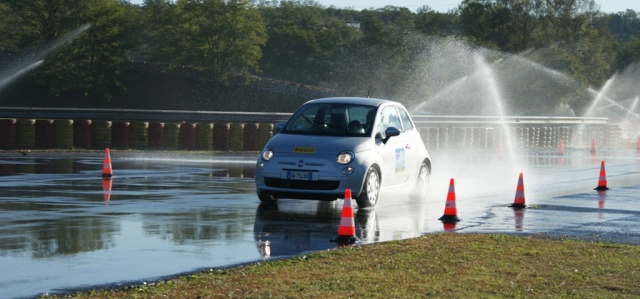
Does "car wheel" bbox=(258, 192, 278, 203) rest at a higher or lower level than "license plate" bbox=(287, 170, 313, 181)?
lower

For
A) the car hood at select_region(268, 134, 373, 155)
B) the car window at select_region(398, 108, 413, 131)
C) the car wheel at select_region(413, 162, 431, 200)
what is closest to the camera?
the car hood at select_region(268, 134, 373, 155)

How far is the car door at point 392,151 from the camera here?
1772 cm

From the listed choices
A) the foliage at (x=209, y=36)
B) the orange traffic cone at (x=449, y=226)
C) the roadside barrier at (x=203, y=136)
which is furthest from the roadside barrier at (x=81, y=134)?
the foliage at (x=209, y=36)

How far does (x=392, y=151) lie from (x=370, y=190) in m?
1.17

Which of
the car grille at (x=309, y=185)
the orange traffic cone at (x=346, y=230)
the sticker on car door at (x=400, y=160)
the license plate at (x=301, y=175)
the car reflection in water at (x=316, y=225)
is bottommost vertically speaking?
the car reflection in water at (x=316, y=225)

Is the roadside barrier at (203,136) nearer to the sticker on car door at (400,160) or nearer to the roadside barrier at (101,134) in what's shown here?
the roadside barrier at (101,134)

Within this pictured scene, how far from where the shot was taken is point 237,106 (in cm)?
9412

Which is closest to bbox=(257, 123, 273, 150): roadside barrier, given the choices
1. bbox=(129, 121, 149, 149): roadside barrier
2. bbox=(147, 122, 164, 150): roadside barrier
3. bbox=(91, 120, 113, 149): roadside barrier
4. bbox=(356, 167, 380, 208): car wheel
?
bbox=(147, 122, 164, 150): roadside barrier

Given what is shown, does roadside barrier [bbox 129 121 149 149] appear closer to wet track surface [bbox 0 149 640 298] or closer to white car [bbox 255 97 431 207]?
wet track surface [bbox 0 149 640 298]

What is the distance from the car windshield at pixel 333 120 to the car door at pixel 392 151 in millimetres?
247

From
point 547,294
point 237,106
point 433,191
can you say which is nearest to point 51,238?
point 547,294

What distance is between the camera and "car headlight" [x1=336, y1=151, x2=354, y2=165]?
16641mm

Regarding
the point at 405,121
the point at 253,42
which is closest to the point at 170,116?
the point at 405,121

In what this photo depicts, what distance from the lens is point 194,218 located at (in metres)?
15.0
